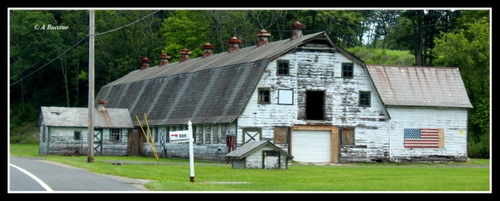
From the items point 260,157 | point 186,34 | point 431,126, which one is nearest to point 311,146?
point 431,126

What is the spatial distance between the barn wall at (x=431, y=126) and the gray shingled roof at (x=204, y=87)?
618 cm

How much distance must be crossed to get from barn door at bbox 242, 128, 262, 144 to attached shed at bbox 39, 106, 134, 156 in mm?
13104

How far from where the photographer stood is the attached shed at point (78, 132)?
52.3m

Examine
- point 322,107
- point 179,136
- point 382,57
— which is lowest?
point 179,136

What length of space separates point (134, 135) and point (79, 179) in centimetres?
3192

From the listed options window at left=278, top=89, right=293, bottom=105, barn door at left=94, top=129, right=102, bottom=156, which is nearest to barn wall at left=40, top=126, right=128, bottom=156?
barn door at left=94, top=129, right=102, bottom=156

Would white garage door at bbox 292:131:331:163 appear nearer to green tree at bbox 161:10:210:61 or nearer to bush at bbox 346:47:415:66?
green tree at bbox 161:10:210:61

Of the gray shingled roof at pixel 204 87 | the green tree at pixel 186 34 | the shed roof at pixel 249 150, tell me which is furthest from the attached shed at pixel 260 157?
the green tree at pixel 186 34

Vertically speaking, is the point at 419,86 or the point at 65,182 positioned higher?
the point at 419,86

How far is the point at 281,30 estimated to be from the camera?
3169 inches

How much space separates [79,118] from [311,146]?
663 inches

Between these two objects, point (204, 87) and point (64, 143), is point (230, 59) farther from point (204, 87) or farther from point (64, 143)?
point (64, 143)

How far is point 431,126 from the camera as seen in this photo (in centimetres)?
4859

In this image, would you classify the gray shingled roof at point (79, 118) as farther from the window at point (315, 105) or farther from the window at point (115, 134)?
the window at point (315, 105)
